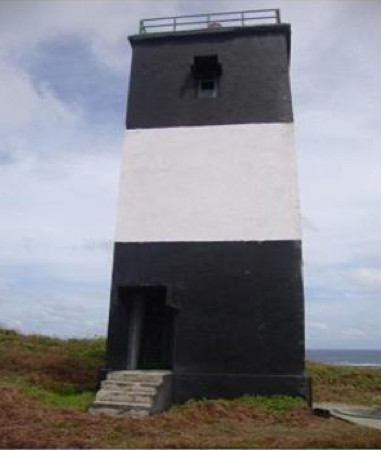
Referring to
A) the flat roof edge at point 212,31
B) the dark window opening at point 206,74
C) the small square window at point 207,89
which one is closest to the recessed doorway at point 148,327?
the small square window at point 207,89

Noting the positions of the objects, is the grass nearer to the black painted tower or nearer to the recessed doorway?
the black painted tower

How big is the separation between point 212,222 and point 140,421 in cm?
561

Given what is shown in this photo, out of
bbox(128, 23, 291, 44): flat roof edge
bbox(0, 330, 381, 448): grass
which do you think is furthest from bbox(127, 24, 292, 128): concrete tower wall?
bbox(0, 330, 381, 448): grass

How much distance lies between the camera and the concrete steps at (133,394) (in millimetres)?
12031

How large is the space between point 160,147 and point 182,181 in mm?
1192

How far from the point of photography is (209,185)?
15117mm

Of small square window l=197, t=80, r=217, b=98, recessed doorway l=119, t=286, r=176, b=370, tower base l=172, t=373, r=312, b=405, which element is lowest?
tower base l=172, t=373, r=312, b=405

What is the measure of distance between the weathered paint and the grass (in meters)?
4.18

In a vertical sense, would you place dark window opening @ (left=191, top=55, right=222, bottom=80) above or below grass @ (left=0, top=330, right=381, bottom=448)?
above

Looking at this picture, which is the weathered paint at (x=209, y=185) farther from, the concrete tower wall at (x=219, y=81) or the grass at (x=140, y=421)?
the grass at (x=140, y=421)

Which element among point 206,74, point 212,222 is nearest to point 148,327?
point 212,222

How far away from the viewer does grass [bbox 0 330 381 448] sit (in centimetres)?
901

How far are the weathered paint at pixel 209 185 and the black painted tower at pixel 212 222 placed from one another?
0.09ft

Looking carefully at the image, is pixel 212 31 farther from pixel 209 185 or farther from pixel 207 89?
pixel 209 185
